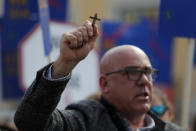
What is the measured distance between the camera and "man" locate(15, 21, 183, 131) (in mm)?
2320

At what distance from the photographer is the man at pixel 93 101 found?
2320 millimetres

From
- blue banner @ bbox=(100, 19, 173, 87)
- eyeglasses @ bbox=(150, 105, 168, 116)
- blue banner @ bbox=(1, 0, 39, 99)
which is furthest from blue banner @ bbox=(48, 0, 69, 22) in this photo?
eyeglasses @ bbox=(150, 105, 168, 116)

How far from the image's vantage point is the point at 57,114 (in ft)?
8.38

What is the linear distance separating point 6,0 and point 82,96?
1.18 meters

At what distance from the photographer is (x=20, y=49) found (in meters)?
5.27

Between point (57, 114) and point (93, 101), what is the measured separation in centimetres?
39

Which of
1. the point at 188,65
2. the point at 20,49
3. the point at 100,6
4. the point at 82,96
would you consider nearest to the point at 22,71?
the point at 20,49

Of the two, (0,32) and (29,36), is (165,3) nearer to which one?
(29,36)

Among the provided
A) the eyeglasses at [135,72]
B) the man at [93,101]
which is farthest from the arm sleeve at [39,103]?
the eyeglasses at [135,72]

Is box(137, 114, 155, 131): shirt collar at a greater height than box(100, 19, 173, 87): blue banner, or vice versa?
box(137, 114, 155, 131): shirt collar

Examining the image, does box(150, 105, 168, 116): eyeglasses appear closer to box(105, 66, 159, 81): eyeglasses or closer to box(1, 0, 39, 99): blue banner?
box(105, 66, 159, 81): eyeglasses

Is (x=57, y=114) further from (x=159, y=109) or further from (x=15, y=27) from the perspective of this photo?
(x=15, y=27)

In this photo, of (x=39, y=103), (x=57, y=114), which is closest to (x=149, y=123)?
(x=57, y=114)

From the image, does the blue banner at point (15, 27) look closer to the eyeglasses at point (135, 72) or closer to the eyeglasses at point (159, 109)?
the eyeglasses at point (159, 109)
